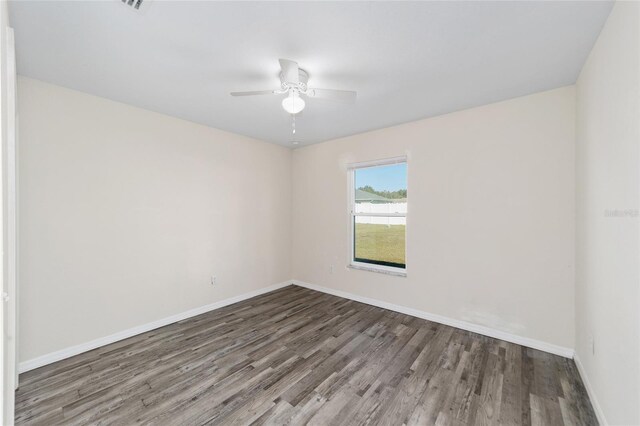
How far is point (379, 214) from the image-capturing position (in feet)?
12.8

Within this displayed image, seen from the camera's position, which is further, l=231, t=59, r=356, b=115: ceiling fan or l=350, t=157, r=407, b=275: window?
l=350, t=157, r=407, b=275: window

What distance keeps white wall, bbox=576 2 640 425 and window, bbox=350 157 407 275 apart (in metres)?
1.84

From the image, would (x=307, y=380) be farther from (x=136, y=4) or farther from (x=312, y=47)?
(x=136, y=4)

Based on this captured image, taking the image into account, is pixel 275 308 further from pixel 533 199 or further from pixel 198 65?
pixel 533 199

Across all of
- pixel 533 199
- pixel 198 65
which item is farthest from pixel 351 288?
pixel 198 65

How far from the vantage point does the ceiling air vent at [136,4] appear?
4.85 ft

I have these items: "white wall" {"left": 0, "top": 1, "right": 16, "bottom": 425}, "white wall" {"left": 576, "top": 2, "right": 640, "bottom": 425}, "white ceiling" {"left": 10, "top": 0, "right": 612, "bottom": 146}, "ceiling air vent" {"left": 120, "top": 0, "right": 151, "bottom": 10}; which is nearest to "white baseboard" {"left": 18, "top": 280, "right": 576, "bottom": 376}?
"white wall" {"left": 576, "top": 2, "right": 640, "bottom": 425}

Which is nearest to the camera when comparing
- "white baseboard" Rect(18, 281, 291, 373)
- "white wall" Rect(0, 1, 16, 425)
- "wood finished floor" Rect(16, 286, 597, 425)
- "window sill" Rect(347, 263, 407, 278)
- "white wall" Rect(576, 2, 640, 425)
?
"white wall" Rect(0, 1, 16, 425)

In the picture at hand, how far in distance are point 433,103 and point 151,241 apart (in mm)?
3556

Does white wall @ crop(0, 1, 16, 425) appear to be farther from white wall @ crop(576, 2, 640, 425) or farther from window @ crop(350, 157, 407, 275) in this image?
window @ crop(350, 157, 407, 275)

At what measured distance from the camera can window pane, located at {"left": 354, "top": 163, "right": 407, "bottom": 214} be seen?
3.68 m

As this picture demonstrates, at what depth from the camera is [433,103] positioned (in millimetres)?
2846

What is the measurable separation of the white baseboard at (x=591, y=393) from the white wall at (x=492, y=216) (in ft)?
0.73

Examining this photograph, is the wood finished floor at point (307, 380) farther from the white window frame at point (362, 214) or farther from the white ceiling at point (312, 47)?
the white ceiling at point (312, 47)
